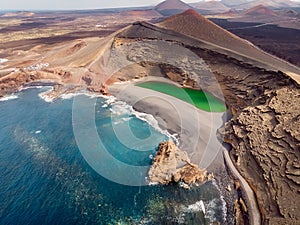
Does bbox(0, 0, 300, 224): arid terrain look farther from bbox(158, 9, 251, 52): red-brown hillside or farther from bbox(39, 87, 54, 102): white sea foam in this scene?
bbox(39, 87, 54, 102): white sea foam

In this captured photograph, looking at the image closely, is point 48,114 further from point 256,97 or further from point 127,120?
point 256,97

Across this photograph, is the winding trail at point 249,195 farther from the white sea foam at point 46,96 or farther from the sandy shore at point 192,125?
the white sea foam at point 46,96

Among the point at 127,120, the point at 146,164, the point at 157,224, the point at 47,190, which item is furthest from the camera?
the point at 127,120

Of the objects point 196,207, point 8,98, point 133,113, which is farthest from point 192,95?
point 8,98

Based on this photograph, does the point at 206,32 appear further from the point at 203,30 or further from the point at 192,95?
the point at 192,95

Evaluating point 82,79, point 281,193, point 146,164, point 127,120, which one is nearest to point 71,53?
point 82,79

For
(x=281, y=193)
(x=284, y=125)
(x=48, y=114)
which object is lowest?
(x=48, y=114)
